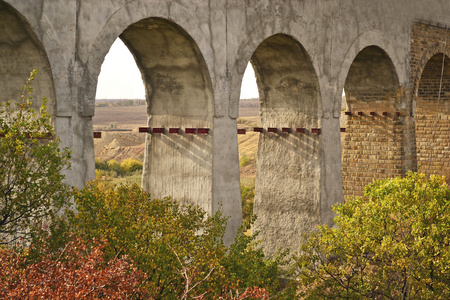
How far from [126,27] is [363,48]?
227 inches

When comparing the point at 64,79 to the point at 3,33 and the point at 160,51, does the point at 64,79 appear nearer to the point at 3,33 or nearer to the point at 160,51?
the point at 3,33

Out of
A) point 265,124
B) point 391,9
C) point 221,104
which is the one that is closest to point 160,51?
point 221,104

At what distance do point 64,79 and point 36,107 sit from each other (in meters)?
0.48

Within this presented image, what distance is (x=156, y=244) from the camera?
6496mm

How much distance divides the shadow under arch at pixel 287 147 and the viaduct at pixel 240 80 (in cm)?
2

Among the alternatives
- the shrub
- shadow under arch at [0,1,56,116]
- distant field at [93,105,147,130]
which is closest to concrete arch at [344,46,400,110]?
shadow under arch at [0,1,56,116]

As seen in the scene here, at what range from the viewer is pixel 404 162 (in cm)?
1338

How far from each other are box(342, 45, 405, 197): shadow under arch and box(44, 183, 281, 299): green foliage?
22.8ft

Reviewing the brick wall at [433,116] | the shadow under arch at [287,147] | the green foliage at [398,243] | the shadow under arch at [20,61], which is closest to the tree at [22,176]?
the shadow under arch at [20,61]

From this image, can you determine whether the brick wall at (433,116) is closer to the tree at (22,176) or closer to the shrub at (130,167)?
the tree at (22,176)

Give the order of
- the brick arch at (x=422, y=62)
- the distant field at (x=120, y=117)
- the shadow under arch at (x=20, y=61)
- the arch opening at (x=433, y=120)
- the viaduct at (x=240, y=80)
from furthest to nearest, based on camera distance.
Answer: the distant field at (x=120, y=117), the arch opening at (x=433, y=120), the brick arch at (x=422, y=62), the viaduct at (x=240, y=80), the shadow under arch at (x=20, y=61)

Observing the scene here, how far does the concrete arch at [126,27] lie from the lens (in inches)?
299

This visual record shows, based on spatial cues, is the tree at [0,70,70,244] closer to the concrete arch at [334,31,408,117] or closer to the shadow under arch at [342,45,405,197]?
the concrete arch at [334,31,408,117]

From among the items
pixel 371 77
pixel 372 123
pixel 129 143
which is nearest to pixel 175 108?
pixel 371 77
